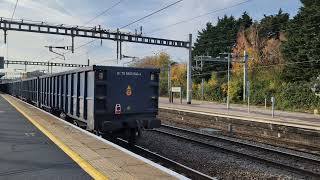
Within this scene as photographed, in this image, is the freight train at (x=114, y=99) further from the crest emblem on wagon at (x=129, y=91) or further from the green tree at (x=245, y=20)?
the green tree at (x=245, y=20)

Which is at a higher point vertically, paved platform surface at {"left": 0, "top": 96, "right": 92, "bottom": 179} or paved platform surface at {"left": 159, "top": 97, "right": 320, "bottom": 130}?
paved platform surface at {"left": 0, "top": 96, "right": 92, "bottom": 179}

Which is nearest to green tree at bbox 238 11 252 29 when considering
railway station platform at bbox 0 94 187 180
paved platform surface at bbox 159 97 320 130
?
paved platform surface at bbox 159 97 320 130

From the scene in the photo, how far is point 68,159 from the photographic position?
9836 millimetres

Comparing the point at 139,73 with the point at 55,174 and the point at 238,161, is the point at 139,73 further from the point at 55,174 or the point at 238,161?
the point at 55,174

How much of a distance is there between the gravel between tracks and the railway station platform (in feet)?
9.76

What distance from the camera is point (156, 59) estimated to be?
112 metres

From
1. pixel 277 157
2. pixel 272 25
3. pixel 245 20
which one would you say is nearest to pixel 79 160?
pixel 277 157

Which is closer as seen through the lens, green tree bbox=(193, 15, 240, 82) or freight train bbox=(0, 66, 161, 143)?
freight train bbox=(0, 66, 161, 143)

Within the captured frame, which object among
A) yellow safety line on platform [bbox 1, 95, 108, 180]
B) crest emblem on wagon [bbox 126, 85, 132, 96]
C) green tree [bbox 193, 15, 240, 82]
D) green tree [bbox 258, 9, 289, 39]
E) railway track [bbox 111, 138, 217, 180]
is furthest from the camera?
green tree [bbox 193, 15, 240, 82]

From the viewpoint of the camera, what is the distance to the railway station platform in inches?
329

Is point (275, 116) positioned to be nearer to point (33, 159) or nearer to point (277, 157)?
point (277, 157)

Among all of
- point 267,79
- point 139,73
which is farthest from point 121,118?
point 267,79

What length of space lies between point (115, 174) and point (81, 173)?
24.8 inches

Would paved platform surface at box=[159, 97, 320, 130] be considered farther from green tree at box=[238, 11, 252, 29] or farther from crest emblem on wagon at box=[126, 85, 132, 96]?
green tree at box=[238, 11, 252, 29]
